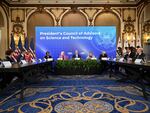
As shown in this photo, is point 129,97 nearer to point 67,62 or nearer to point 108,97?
point 108,97

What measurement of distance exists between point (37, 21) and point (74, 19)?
2.27m

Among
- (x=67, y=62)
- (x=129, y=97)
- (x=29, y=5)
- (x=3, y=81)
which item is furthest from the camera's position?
(x=29, y=5)

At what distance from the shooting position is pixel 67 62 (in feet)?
30.3

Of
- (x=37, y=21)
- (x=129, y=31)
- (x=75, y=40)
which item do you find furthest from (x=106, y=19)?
(x=37, y=21)

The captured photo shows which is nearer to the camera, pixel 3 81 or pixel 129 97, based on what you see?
pixel 129 97

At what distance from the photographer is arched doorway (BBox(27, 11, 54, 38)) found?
41.5 ft

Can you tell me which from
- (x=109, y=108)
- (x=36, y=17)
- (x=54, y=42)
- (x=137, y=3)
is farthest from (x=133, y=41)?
(x=109, y=108)

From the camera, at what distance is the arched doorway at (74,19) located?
12688mm

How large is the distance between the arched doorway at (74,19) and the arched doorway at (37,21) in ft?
2.65

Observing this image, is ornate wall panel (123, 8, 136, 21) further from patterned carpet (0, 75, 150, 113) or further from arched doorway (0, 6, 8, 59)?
patterned carpet (0, 75, 150, 113)

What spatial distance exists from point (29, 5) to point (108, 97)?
9.61 meters

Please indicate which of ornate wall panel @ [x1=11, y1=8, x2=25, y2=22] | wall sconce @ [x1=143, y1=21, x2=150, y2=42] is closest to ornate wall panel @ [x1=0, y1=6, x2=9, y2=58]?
ornate wall panel @ [x1=11, y1=8, x2=25, y2=22]

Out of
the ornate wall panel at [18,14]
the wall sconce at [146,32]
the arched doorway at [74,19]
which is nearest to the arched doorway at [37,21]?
the ornate wall panel at [18,14]

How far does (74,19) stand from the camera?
1273 centimetres
